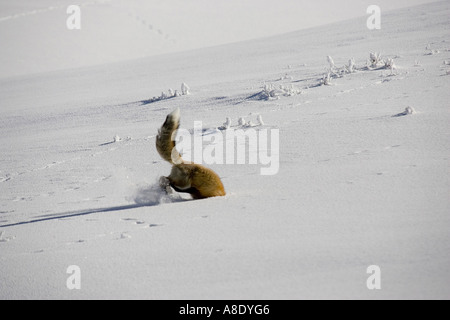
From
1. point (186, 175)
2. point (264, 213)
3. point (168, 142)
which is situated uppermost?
point (168, 142)

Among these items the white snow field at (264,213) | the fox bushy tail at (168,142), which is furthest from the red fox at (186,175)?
the white snow field at (264,213)

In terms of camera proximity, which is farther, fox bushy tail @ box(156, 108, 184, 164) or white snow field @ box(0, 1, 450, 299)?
fox bushy tail @ box(156, 108, 184, 164)

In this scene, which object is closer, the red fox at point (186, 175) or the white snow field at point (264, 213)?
the white snow field at point (264, 213)

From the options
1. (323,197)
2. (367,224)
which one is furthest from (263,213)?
(367,224)

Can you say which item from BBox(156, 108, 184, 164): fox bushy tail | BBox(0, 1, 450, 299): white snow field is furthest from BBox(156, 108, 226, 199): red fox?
BBox(0, 1, 450, 299): white snow field

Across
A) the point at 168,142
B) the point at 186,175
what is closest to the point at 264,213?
the point at 186,175

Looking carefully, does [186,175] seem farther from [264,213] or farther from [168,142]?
[264,213]

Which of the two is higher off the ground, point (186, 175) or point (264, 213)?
point (186, 175)

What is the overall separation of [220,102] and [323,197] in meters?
6.81

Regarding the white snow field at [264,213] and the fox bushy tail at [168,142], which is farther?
the fox bushy tail at [168,142]

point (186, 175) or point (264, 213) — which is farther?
point (186, 175)

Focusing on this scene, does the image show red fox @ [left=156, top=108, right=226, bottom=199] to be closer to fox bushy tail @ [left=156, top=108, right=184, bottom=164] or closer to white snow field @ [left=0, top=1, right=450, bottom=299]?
fox bushy tail @ [left=156, top=108, right=184, bottom=164]

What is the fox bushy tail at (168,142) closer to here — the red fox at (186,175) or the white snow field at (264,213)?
the red fox at (186,175)

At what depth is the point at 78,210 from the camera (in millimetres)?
3980
